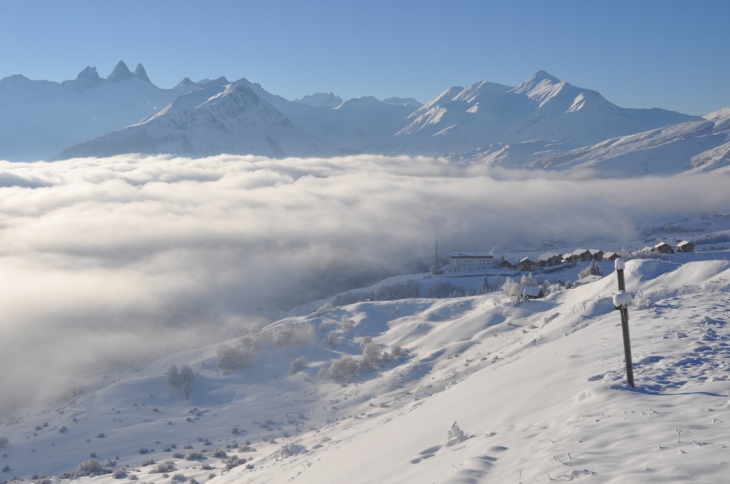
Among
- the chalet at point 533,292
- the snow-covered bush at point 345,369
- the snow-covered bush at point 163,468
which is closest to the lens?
the snow-covered bush at point 163,468

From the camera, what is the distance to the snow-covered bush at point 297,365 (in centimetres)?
5188

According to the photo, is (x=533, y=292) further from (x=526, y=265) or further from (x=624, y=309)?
(x=526, y=265)

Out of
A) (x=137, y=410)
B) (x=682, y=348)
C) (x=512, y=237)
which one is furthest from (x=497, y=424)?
(x=512, y=237)

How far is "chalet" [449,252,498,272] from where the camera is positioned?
107875 mm

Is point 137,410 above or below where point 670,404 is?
below

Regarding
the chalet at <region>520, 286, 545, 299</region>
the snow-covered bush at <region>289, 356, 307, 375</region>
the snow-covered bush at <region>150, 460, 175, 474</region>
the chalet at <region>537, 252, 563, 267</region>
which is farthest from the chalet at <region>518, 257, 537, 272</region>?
the snow-covered bush at <region>150, 460, 175, 474</region>

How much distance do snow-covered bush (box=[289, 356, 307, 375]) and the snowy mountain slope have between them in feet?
1.34

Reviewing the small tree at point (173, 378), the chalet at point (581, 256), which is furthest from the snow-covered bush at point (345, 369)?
the chalet at point (581, 256)

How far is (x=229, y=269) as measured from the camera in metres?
148

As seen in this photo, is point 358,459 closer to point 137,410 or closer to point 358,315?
point 137,410

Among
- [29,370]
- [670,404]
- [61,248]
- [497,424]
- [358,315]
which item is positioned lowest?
[29,370]

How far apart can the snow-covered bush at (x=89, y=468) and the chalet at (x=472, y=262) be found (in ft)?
274

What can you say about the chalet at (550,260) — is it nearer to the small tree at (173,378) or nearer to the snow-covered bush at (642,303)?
the small tree at (173,378)

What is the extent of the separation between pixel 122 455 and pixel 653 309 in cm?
3617
